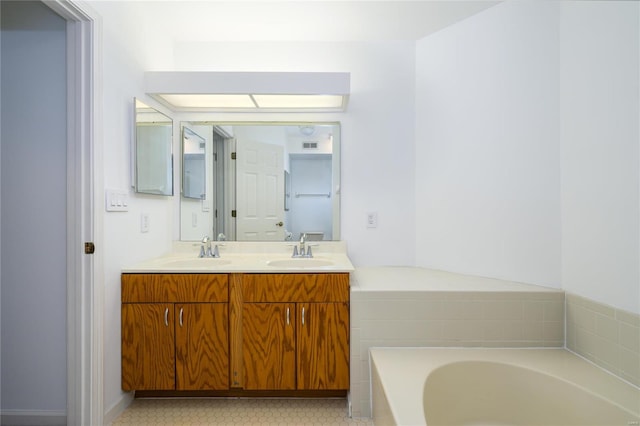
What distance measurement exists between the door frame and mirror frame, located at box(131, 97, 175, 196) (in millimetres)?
268

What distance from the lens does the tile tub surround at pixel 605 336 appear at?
1.21 meters

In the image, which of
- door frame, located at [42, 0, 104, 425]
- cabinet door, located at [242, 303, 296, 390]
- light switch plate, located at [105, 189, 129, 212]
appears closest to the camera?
door frame, located at [42, 0, 104, 425]

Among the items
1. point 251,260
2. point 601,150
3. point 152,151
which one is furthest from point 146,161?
point 601,150

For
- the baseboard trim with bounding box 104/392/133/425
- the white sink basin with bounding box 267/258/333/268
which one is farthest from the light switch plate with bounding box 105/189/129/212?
the baseboard trim with bounding box 104/392/133/425

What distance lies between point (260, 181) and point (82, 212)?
42.0 inches

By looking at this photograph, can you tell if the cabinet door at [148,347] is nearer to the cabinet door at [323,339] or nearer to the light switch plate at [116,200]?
the light switch plate at [116,200]

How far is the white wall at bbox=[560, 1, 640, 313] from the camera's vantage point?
3.92 feet

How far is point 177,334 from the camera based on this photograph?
1.62 m

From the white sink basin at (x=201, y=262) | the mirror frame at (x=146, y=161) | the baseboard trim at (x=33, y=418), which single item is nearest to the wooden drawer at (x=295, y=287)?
the white sink basin at (x=201, y=262)

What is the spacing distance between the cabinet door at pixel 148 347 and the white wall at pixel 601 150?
6.68 ft

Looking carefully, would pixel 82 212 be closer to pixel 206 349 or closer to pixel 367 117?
pixel 206 349

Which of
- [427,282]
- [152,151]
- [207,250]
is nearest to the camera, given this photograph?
[427,282]

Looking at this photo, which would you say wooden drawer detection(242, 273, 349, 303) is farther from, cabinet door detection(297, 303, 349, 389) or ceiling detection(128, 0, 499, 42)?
ceiling detection(128, 0, 499, 42)

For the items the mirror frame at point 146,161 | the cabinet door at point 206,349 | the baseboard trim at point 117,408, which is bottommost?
the baseboard trim at point 117,408
